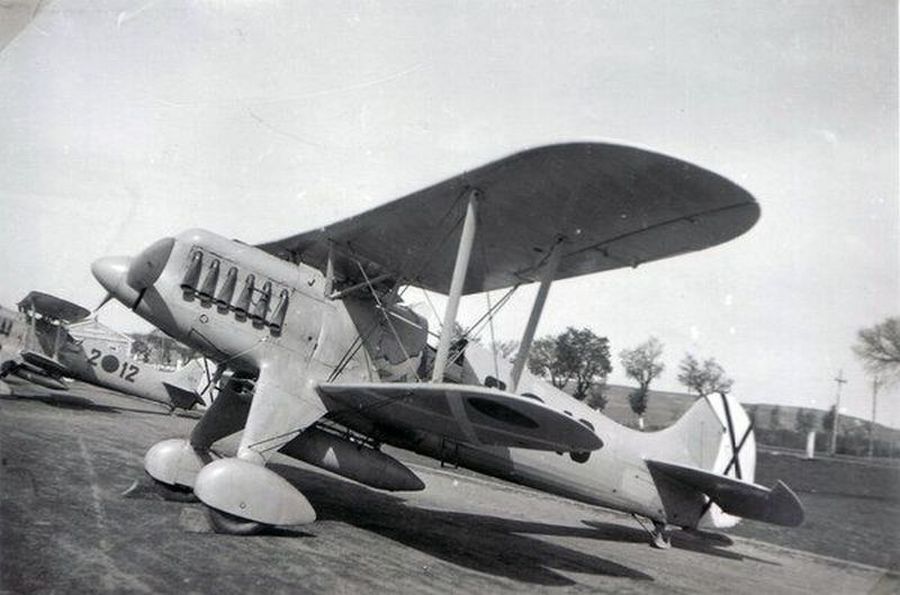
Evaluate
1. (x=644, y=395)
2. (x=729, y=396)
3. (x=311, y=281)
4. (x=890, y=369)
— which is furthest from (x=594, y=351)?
(x=311, y=281)

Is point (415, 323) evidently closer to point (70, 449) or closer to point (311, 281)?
point (311, 281)

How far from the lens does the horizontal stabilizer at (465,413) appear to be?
14.5 ft

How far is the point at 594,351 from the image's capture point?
6644 cm

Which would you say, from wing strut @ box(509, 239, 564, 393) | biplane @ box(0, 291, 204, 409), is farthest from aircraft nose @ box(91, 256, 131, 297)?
biplane @ box(0, 291, 204, 409)

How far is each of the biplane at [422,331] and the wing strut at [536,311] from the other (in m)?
0.02

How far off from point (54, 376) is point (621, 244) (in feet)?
53.8

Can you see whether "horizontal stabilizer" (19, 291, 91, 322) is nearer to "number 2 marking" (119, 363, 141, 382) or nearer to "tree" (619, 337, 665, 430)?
"number 2 marking" (119, 363, 141, 382)

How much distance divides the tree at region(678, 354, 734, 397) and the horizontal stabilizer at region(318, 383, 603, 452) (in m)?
73.7

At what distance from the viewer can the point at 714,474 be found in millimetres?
7219

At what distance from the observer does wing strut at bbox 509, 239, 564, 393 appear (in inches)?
218

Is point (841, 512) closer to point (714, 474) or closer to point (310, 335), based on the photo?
point (714, 474)

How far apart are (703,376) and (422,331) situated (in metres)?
76.2

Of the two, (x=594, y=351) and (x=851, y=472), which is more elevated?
(x=594, y=351)

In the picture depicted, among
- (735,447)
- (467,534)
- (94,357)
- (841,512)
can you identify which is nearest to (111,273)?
(467,534)
